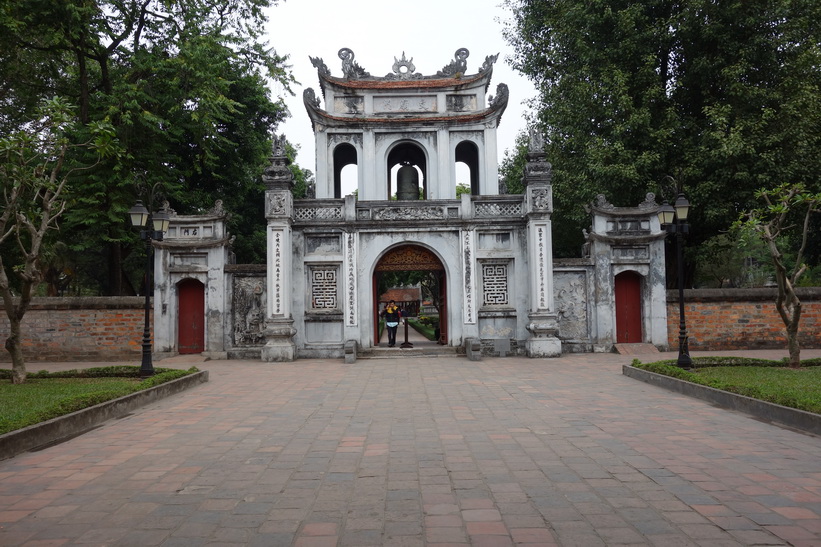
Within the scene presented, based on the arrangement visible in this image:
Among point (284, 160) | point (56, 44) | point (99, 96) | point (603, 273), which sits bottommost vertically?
point (603, 273)

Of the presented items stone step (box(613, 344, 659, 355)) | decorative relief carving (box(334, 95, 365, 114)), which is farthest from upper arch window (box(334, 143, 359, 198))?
stone step (box(613, 344, 659, 355))

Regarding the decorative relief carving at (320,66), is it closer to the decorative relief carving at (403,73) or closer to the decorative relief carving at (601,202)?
the decorative relief carving at (403,73)

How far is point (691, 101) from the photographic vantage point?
19.2m

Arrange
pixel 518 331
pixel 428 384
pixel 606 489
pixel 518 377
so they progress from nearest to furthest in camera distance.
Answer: pixel 606 489
pixel 428 384
pixel 518 377
pixel 518 331

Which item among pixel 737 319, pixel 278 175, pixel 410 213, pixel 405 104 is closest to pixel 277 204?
pixel 278 175

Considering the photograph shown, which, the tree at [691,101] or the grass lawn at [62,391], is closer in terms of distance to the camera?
the grass lawn at [62,391]

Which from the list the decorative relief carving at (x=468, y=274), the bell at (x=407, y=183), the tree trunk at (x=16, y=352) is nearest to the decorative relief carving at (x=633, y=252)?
the decorative relief carving at (x=468, y=274)

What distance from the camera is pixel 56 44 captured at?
55.2 feet

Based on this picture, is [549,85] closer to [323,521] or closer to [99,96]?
[99,96]

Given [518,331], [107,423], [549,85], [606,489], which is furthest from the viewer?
[549,85]

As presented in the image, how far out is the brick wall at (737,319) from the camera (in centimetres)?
1659

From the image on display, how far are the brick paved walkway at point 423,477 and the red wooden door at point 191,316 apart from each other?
8.12 metres

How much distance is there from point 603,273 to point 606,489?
12.7m

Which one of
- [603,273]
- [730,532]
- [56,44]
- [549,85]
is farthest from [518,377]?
[56,44]
